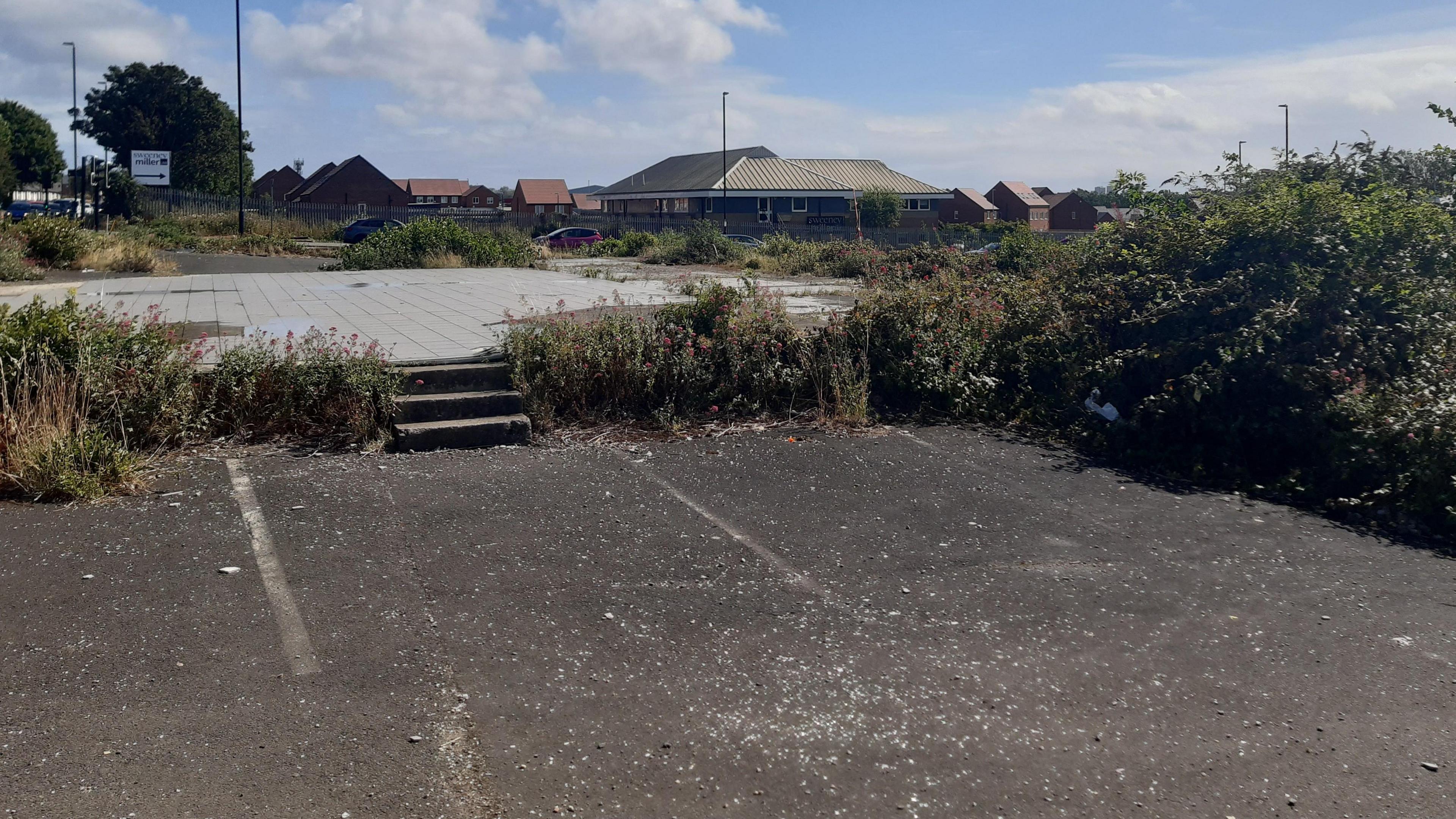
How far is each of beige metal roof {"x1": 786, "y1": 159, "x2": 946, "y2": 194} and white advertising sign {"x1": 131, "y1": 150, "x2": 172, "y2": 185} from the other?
126ft

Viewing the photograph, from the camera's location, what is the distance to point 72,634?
180 inches

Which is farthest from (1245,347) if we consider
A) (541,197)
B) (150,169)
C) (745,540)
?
(541,197)

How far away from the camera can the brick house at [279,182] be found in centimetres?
10738

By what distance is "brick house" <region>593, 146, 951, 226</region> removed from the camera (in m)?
67.8

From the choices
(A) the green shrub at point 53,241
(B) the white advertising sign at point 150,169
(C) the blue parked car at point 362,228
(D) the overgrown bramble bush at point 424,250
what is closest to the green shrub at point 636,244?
(D) the overgrown bramble bush at point 424,250

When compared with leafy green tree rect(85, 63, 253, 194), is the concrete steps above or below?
below

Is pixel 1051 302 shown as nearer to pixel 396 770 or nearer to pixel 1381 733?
pixel 1381 733

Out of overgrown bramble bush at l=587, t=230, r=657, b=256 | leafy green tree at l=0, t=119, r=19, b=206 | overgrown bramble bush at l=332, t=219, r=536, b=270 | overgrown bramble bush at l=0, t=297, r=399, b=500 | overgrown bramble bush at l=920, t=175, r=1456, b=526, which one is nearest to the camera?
overgrown bramble bush at l=0, t=297, r=399, b=500

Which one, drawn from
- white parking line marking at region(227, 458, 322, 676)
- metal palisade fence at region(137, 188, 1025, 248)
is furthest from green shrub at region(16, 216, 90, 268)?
metal palisade fence at region(137, 188, 1025, 248)

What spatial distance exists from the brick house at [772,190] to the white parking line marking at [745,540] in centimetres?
5700

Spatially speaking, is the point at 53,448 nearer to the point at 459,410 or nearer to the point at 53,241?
the point at 459,410

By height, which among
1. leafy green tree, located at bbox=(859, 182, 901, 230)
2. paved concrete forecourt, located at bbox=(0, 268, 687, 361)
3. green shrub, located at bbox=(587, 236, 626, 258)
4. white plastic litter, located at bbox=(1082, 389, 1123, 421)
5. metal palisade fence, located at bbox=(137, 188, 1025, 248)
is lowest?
white plastic litter, located at bbox=(1082, 389, 1123, 421)

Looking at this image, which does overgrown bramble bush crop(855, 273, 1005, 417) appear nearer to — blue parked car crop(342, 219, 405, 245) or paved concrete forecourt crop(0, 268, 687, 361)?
paved concrete forecourt crop(0, 268, 687, 361)

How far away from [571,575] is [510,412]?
326 centimetres
